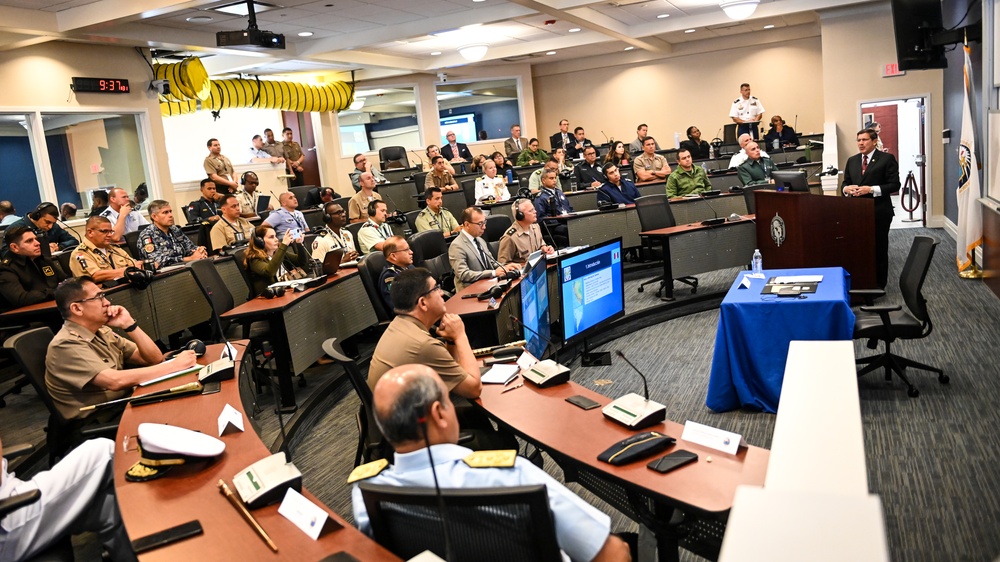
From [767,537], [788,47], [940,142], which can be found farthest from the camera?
[788,47]

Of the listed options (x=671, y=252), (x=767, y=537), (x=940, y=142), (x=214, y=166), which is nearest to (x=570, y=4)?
(x=671, y=252)

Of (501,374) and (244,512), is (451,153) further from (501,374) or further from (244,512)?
(244,512)

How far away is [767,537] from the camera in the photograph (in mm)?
1000

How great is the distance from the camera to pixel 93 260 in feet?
20.3

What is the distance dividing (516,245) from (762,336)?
2443 millimetres

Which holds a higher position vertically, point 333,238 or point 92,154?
point 92,154

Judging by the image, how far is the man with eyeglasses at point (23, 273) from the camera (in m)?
5.73

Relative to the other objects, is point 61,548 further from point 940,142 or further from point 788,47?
point 788,47

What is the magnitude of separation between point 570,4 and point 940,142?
606cm

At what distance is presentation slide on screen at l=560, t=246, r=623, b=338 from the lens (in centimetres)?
509

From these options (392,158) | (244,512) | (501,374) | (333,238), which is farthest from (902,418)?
(392,158)

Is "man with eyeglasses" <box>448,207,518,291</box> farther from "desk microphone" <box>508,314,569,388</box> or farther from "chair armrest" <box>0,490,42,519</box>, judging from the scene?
"chair armrest" <box>0,490,42,519</box>

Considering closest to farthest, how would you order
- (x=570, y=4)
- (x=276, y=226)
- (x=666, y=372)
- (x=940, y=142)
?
(x=666, y=372) → (x=276, y=226) → (x=570, y=4) → (x=940, y=142)

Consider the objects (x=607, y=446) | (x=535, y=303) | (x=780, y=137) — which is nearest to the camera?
(x=607, y=446)
